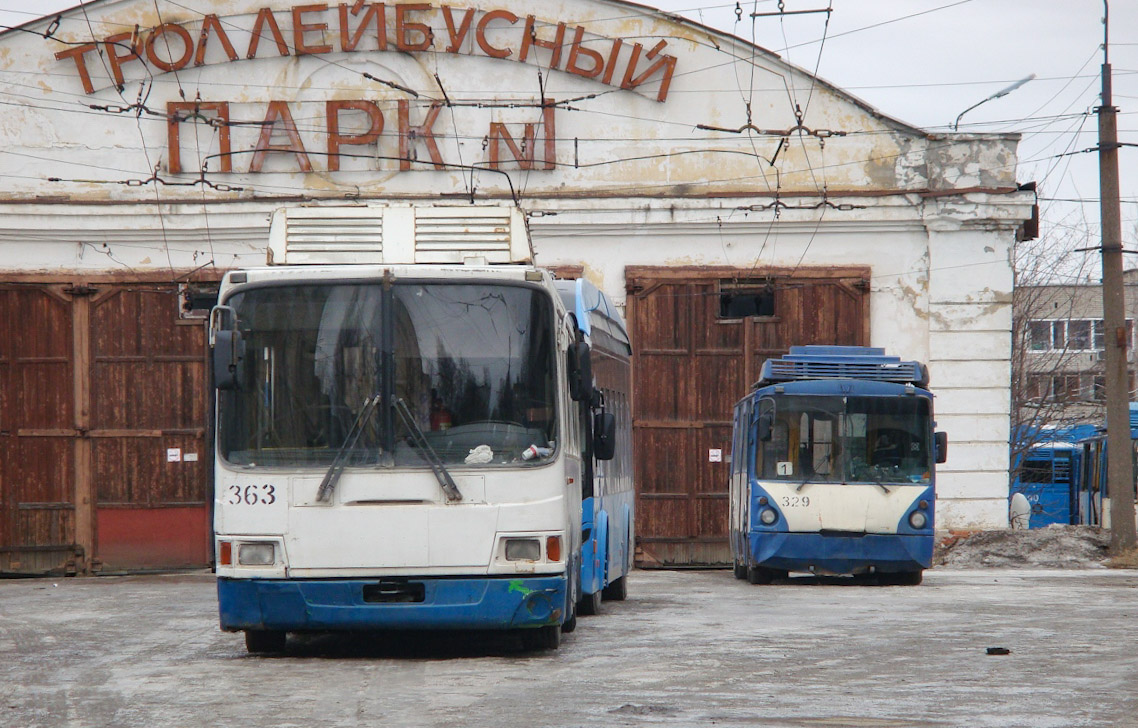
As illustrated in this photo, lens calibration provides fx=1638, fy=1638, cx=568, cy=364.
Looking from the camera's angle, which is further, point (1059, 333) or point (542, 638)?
point (1059, 333)

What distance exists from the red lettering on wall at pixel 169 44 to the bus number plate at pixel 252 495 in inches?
617

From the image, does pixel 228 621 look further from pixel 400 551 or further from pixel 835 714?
pixel 835 714

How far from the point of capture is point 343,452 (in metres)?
9.99

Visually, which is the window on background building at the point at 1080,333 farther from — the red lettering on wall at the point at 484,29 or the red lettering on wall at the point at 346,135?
the red lettering on wall at the point at 346,135

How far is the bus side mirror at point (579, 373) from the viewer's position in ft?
34.5

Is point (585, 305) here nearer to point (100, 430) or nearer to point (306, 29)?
point (306, 29)

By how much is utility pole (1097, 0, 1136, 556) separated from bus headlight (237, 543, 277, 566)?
16487mm

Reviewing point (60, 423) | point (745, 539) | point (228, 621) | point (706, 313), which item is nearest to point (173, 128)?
point (60, 423)

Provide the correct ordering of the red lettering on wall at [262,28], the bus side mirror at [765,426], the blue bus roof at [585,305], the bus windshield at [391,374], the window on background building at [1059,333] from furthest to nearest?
the window on background building at [1059,333]
the red lettering on wall at [262,28]
the bus side mirror at [765,426]
the blue bus roof at [585,305]
the bus windshield at [391,374]

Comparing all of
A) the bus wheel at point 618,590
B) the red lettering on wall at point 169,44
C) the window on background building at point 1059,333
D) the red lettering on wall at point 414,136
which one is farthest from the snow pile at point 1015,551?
the window on background building at point 1059,333

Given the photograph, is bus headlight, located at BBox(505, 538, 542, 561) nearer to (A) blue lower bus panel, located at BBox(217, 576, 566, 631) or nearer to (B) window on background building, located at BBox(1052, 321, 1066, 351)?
(A) blue lower bus panel, located at BBox(217, 576, 566, 631)

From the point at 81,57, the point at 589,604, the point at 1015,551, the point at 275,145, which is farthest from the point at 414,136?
the point at 589,604

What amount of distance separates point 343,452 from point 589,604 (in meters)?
4.31

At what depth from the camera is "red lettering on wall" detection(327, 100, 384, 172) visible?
24.3 metres
